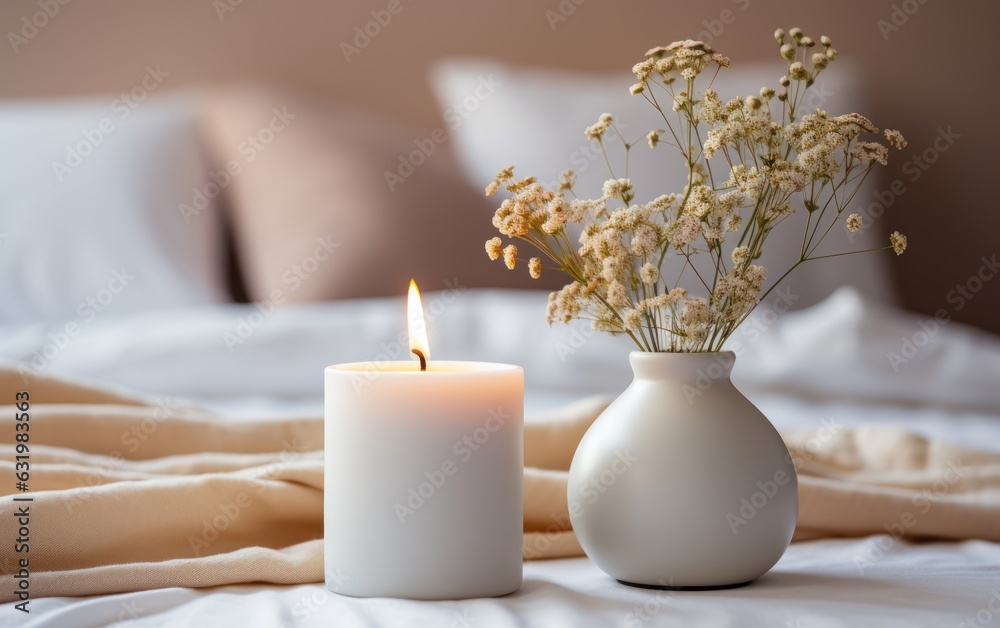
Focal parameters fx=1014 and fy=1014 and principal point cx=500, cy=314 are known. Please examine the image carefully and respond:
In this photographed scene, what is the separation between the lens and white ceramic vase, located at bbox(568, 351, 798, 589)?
707mm

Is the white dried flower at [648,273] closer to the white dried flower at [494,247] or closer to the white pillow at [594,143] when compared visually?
the white dried flower at [494,247]

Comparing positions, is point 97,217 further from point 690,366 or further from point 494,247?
point 690,366

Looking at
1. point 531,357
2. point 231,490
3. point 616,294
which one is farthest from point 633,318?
point 531,357

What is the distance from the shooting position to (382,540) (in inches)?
27.1

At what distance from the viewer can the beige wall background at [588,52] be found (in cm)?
250

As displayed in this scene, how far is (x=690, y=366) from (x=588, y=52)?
6.41ft

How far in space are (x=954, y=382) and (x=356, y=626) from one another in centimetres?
128

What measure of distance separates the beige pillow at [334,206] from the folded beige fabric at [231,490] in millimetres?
793

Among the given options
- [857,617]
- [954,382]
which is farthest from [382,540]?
[954,382]

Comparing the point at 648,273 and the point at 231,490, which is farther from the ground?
the point at 648,273

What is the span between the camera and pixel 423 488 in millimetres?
690

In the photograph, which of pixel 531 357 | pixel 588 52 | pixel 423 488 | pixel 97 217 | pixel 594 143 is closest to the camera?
pixel 423 488

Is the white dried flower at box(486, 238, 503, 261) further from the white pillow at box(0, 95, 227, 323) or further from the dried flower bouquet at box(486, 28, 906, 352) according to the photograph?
the white pillow at box(0, 95, 227, 323)

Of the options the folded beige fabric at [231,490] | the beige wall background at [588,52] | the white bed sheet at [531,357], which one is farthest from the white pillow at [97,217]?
the folded beige fabric at [231,490]
